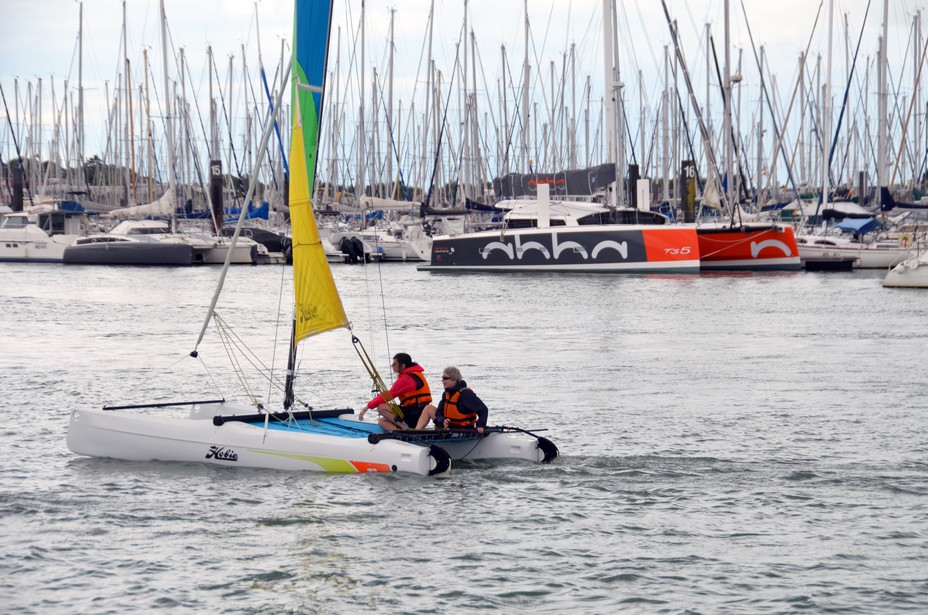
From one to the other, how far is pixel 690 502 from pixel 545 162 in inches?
2256

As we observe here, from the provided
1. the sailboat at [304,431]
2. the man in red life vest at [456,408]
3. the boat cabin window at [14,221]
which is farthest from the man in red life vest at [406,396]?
the boat cabin window at [14,221]

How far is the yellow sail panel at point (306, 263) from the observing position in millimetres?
16422

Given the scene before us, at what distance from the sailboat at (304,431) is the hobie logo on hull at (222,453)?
0.01 meters

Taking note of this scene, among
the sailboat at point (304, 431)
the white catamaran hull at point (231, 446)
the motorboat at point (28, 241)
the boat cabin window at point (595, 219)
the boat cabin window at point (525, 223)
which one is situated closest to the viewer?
the white catamaran hull at point (231, 446)

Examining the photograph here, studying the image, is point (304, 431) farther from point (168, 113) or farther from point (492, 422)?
point (168, 113)

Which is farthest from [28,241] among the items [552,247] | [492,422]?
[492,422]

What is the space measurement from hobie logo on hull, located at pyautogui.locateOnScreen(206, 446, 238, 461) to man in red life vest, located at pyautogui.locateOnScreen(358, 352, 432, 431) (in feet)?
5.88

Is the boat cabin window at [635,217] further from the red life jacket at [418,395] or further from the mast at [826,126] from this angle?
the red life jacket at [418,395]

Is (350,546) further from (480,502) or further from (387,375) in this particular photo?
(387,375)

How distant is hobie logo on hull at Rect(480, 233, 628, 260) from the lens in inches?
2088

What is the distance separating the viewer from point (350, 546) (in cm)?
1319

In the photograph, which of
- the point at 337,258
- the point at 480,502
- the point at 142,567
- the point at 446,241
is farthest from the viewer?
the point at 337,258

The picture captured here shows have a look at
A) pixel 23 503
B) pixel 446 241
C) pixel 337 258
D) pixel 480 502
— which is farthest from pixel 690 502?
pixel 337 258

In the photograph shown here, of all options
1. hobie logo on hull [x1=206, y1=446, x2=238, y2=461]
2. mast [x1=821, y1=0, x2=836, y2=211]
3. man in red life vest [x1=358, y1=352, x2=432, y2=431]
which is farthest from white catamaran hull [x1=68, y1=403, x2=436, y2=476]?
mast [x1=821, y1=0, x2=836, y2=211]
